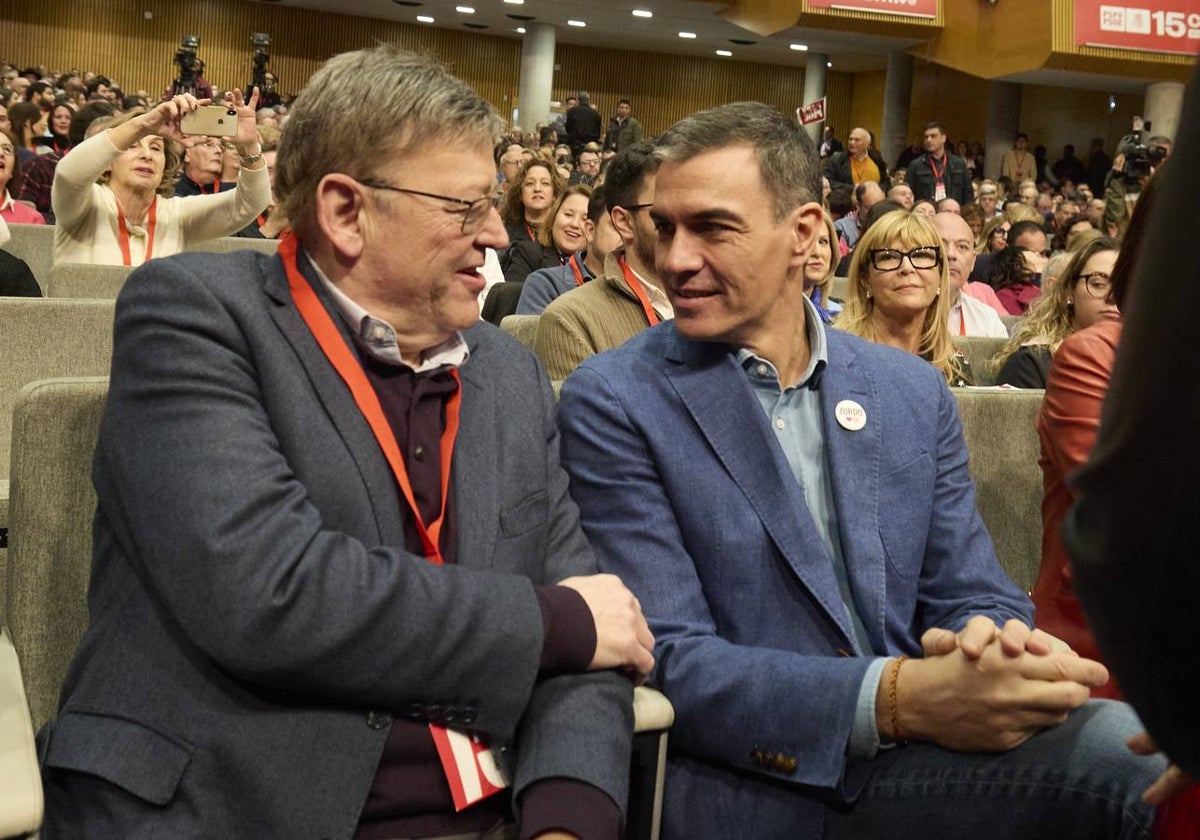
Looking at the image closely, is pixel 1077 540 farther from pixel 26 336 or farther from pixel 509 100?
pixel 509 100

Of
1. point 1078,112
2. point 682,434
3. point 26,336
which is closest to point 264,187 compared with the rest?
point 26,336

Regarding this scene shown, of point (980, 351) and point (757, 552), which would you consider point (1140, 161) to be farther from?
point (757, 552)

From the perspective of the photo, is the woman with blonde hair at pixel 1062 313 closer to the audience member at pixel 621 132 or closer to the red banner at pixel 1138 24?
the audience member at pixel 621 132

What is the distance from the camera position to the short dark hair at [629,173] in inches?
142

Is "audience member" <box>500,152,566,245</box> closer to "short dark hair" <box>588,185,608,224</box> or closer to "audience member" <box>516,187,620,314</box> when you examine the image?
"short dark hair" <box>588,185,608,224</box>

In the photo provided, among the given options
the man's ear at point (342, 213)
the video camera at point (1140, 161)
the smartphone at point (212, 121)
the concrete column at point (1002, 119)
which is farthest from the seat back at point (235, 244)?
→ the concrete column at point (1002, 119)

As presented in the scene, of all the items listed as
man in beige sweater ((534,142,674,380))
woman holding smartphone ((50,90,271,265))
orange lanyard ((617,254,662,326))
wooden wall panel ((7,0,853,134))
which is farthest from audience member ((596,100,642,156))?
orange lanyard ((617,254,662,326))

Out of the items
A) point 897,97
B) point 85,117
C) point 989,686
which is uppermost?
point 897,97

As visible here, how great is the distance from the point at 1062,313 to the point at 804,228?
7.66ft

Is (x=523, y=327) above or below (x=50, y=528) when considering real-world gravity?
above

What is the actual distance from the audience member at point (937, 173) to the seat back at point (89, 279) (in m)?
11.3

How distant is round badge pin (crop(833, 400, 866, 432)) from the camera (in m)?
1.85

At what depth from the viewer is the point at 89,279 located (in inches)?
134

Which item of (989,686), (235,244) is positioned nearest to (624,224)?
(235,244)
